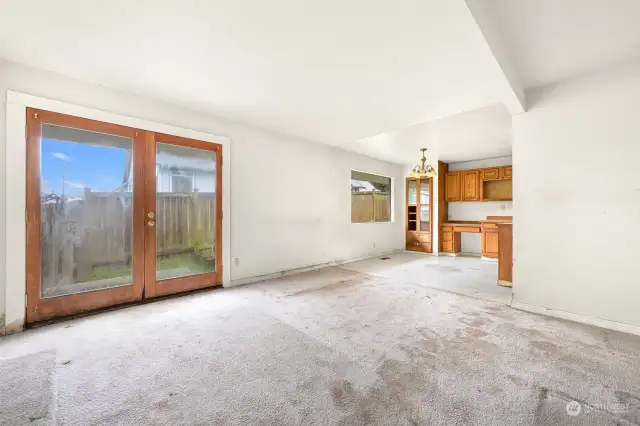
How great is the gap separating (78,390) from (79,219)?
76.8 inches

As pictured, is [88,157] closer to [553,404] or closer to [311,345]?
[311,345]

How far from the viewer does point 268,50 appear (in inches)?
91.0

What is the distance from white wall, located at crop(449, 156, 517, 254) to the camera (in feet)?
22.3

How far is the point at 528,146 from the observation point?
308 cm

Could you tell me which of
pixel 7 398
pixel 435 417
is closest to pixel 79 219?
pixel 7 398

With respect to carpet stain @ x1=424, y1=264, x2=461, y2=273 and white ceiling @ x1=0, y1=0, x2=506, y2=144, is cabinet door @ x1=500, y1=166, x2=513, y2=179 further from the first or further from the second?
white ceiling @ x1=0, y1=0, x2=506, y2=144

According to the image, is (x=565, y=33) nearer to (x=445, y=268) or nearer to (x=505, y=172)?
(x=445, y=268)

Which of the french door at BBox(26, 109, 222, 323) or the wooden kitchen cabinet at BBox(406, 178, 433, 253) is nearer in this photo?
the french door at BBox(26, 109, 222, 323)

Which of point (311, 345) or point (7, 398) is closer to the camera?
point (7, 398)

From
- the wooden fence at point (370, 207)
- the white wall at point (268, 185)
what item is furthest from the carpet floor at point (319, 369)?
the wooden fence at point (370, 207)

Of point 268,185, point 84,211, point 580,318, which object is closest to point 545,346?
point 580,318

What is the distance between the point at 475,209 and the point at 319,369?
6958mm

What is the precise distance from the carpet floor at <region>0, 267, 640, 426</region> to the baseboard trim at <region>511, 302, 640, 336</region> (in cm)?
15

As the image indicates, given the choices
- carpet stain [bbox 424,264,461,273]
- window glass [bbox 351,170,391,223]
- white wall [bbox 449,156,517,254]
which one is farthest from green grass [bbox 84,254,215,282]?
white wall [bbox 449,156,517,254]
